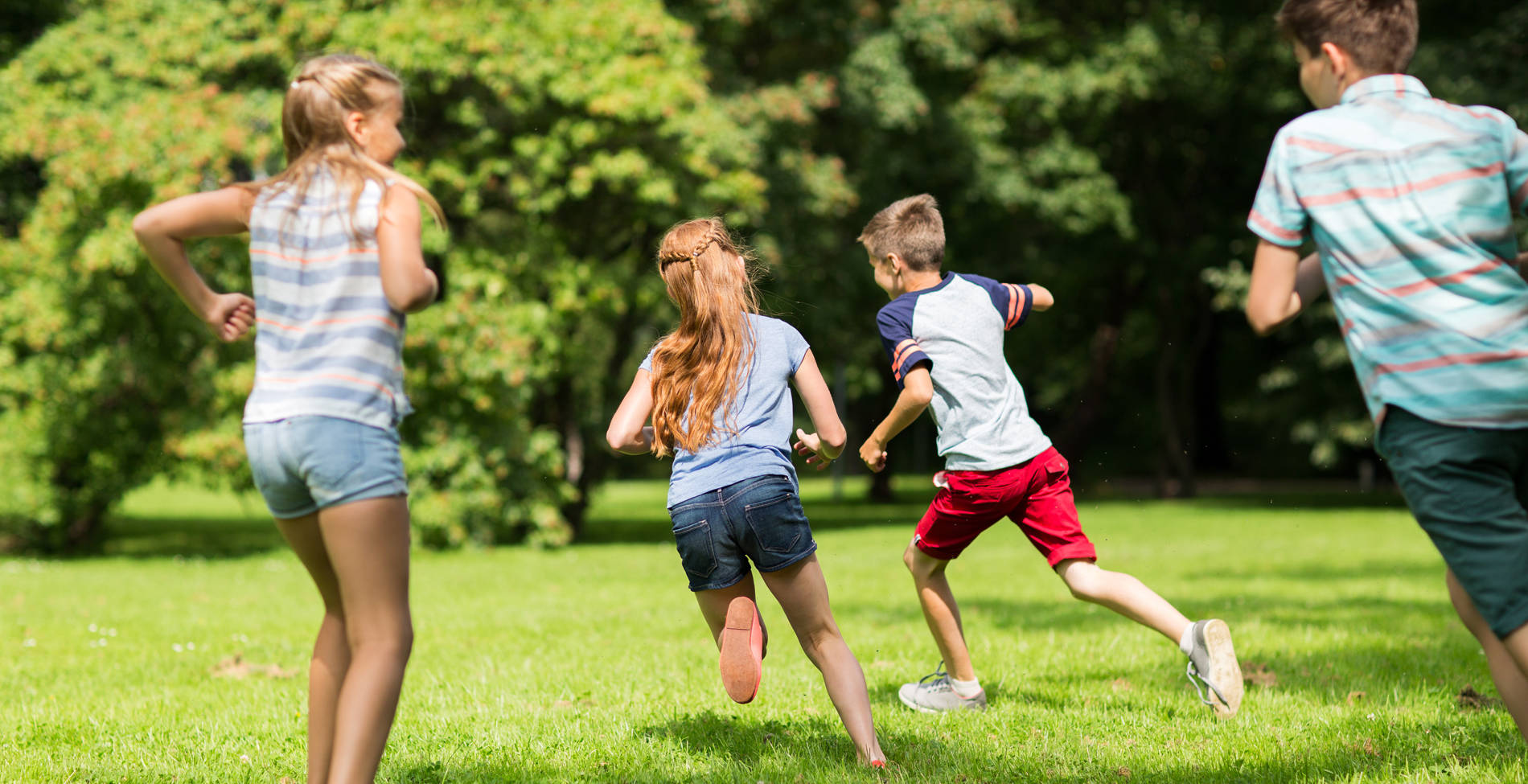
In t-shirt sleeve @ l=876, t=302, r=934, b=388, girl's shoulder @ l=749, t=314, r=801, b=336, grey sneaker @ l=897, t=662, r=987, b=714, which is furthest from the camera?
grey sneaker @ l=897, t=662, r=987, b=714

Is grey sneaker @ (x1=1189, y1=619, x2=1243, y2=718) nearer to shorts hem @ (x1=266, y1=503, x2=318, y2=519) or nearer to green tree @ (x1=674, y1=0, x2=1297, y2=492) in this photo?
shorts hem @ (x1=266, y1=503, x2=318, y2=519)

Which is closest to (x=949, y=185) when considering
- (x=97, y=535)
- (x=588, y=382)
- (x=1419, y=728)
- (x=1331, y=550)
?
(x=588, y=382)

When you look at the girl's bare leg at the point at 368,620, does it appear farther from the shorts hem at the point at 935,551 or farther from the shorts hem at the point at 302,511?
the shorts hem at the point at 935,551

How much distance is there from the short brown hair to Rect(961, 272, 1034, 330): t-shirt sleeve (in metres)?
1.81

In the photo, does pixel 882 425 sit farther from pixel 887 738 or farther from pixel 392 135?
pixel 392 135

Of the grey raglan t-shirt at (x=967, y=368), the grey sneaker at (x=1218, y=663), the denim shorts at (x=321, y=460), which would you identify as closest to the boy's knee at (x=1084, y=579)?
the grey sneaker at (x=1218, y=663)

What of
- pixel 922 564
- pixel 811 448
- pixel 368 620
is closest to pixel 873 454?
pixel 811 448

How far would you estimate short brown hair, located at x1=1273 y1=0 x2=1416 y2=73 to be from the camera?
271cm

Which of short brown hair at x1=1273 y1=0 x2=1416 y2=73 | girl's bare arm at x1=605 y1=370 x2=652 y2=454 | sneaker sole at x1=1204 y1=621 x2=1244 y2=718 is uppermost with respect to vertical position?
short brown hair at x1=1273 y1=0 x2=1416 y2=73

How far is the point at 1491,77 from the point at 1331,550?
8722 mm

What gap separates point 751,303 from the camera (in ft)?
12.8

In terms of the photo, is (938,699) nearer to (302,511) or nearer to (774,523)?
(774,523)

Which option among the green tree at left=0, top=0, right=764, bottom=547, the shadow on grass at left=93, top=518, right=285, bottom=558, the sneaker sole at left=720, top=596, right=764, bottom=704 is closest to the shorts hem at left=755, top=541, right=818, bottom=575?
the sneaker sole at left=720, top=596, right=764, bottom=704

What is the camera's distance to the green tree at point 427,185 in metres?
14.4
